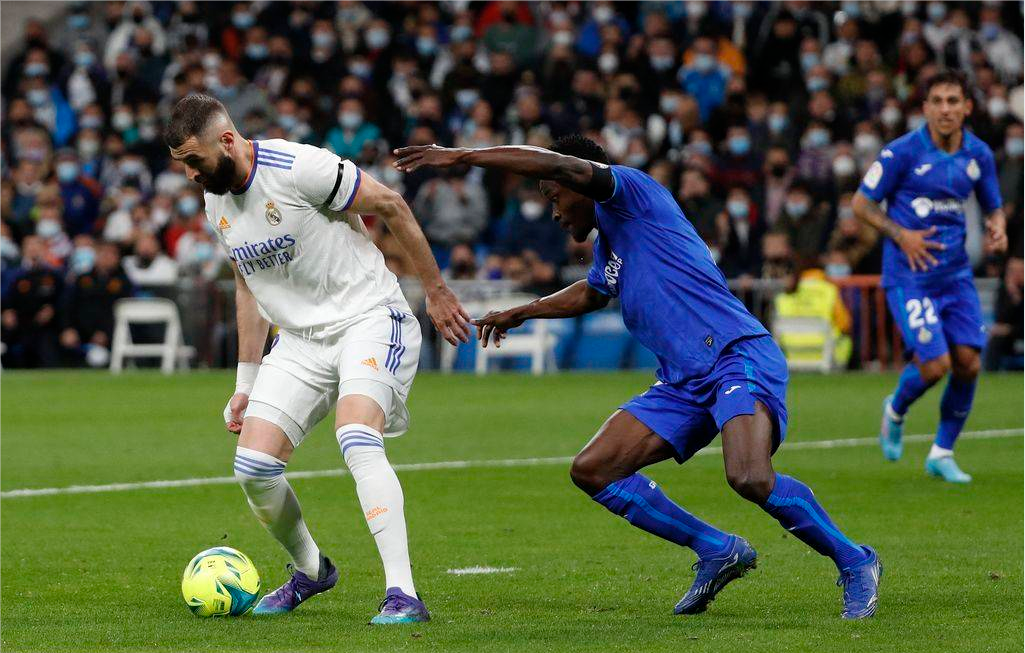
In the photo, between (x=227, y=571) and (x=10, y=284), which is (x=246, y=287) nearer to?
(x=227, y=571)

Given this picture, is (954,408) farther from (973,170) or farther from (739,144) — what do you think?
(739,144)

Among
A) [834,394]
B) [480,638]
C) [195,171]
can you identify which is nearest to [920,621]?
[480,638]

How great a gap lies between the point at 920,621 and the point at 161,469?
24.1ft

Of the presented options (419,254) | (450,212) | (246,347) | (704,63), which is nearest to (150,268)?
(450,212)

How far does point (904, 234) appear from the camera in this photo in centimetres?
1101

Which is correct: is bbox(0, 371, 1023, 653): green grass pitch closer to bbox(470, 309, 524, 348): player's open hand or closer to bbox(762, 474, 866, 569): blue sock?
bbox(762, 474, 866, 569): blue sock

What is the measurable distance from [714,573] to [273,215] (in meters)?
2.31

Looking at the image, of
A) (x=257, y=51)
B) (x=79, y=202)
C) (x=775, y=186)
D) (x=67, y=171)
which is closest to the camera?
(x=775, y=186)

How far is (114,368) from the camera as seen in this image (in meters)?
24.6

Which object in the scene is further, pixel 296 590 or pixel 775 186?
pixel 775 186

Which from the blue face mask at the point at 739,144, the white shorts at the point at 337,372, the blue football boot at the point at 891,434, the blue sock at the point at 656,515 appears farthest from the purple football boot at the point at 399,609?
the blue face mask at the point at 739,144

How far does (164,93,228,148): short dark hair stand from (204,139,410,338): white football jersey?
32 cm

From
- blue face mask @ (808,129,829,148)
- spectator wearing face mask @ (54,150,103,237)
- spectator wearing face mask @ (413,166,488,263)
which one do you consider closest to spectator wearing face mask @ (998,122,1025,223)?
blue face mask @ (808,129,829,148)

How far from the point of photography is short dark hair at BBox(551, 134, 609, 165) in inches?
278
